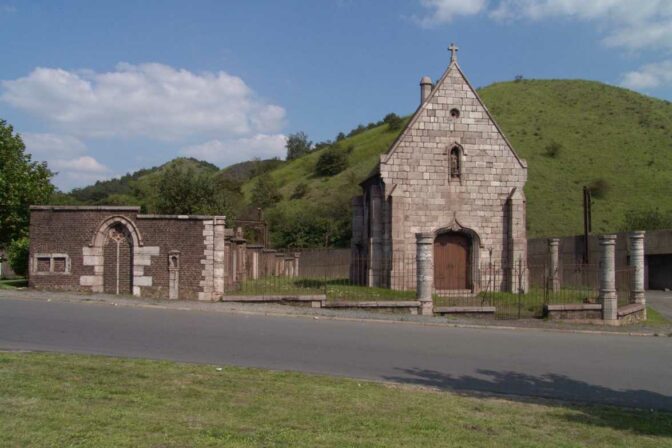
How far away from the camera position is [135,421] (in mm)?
6254

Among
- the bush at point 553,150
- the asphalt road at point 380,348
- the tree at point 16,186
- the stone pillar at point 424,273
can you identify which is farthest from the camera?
the bush at point 553,150

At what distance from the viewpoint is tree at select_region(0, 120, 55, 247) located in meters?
30.3

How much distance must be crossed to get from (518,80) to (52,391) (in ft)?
305

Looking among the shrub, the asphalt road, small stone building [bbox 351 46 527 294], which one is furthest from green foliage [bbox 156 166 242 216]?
the shrub

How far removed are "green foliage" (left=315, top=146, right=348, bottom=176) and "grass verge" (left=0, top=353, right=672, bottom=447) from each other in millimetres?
78629

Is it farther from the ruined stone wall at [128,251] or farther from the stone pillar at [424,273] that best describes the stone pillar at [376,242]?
the ruined stone wall at [128,251]

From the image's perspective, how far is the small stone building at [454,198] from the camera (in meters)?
24.6

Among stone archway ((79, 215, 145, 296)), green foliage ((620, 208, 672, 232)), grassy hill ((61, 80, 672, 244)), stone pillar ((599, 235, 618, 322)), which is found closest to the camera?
stone pillar ((599, 235, 618, 322))

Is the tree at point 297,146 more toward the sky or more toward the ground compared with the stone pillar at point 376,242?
more toward the sky

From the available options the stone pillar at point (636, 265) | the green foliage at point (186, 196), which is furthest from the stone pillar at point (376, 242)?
the green foliage at point (186, 196)

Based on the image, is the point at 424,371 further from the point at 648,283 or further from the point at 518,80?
the point at 518,80

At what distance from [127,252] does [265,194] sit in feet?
198

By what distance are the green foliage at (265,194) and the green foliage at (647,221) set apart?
4138 cm

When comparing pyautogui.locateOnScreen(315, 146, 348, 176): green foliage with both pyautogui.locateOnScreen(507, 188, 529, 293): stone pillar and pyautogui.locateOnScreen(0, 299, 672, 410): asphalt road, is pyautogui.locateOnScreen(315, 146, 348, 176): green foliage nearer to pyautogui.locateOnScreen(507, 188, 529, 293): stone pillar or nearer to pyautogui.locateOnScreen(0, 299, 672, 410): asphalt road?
pyautogui.locateOnScreen(507, 188, 529, 293): stone pillar
